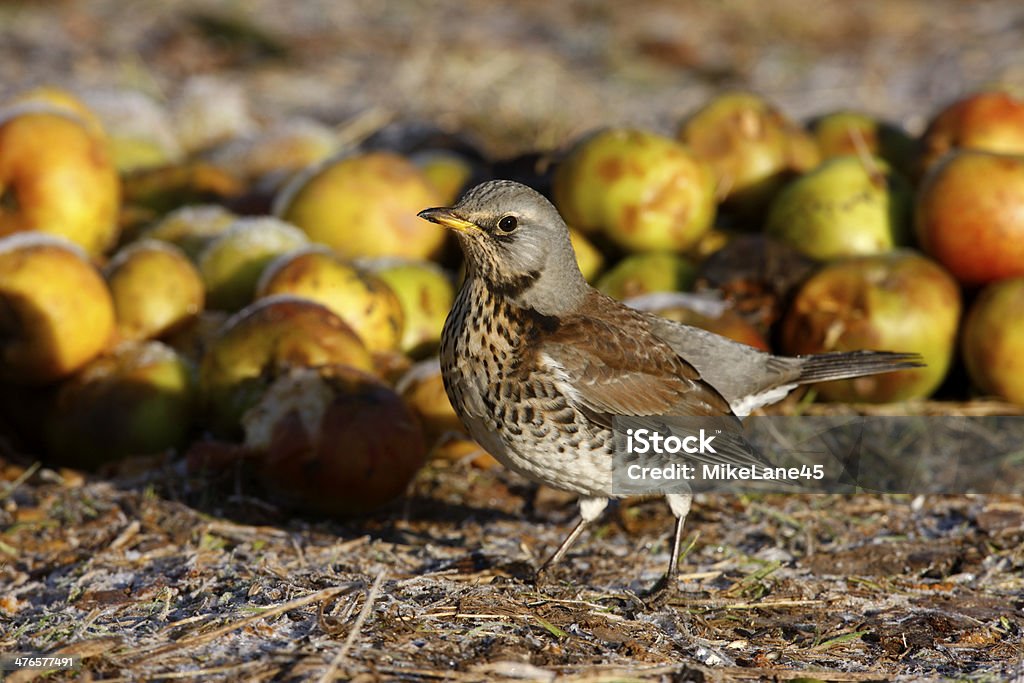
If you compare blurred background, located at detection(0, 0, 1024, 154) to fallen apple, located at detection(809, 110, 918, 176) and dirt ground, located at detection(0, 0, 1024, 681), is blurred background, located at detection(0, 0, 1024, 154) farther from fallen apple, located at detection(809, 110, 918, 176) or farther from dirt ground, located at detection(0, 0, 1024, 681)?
dirt ground, located at detection(0, 0, 1024, 681)

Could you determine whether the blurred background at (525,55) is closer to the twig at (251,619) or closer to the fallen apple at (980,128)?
the fallen apple at (980,128)

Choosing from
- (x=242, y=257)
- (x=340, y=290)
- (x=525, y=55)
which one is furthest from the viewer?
(x=525, y=55)

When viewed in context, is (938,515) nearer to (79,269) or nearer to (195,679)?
(195,679)

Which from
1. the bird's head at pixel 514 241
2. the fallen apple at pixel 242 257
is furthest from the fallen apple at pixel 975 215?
the fallen apple at pixel 242 257

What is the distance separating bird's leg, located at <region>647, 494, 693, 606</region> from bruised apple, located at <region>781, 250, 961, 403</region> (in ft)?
6.41

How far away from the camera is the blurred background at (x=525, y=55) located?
1138 centimetres

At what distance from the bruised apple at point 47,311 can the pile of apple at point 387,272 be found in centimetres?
1

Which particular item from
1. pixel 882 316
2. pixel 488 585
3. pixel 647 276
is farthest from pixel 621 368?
pixel 882 316

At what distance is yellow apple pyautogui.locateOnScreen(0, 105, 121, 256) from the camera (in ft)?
20.8

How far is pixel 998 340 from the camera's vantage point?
6.17m

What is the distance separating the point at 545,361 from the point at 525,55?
959 cm

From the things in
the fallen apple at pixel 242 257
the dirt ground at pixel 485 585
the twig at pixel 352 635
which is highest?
the fallen apple at pixel 242 257

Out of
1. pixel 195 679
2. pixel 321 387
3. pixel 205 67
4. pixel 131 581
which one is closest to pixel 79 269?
pixel 321 387

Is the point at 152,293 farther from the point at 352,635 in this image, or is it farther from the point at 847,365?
the point at 847,365
